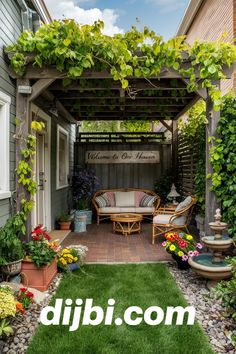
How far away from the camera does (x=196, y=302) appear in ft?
10.5

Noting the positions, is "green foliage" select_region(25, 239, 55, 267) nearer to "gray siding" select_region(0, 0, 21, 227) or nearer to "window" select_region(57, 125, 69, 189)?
"gray siding" select_region(0, 0, 21, 227)

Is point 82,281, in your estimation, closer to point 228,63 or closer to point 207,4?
point 228,63

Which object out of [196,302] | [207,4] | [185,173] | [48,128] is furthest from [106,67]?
[207,4]

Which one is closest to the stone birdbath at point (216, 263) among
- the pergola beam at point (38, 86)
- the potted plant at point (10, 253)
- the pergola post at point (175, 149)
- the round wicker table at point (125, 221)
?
the potted plant at point (10, 253)

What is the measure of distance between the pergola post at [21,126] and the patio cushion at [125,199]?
4.04 meters

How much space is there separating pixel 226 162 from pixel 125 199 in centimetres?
413

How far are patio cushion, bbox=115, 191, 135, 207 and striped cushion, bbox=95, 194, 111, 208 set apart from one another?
0.25m

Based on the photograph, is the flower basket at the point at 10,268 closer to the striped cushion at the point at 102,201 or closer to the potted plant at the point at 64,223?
the potted plant at the point at 64,223

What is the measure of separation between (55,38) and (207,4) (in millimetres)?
6049

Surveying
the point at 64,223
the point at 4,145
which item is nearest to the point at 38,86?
the point at 4,145

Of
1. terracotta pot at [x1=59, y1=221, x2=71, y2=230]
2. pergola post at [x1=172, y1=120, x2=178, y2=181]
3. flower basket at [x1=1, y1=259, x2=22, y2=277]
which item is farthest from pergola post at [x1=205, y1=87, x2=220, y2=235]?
pergola post at [x1=172, y1=120, x2=178, y2=181]

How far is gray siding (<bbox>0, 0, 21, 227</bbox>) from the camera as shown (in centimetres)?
372

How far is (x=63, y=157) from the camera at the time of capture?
25.7 ft

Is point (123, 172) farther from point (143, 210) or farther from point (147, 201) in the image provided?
point (143, 210)
